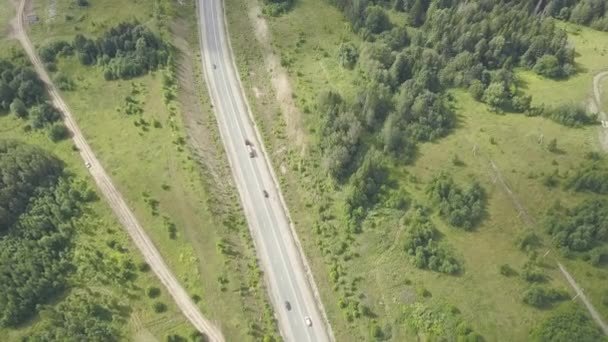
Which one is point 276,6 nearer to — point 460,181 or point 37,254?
point 460,181

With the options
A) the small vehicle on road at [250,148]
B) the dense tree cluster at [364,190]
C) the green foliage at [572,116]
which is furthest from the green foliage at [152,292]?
the green foliage at [572,116]

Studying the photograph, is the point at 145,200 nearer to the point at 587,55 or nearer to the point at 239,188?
the point at 239,188

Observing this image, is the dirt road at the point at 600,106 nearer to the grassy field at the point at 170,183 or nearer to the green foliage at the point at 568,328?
the green foliage at the point at 568,328

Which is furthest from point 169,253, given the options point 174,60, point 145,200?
point 174,60

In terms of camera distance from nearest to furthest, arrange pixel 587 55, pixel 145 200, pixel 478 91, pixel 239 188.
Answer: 1. pixel 145 200
2. pixel 239 188
3. pixel 478 91
4. pixel 587 55

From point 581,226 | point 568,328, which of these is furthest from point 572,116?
point 568,328

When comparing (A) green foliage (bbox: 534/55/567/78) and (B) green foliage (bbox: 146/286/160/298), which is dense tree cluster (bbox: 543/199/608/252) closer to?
(A) green foliage (bbox: 534/55/567/78)

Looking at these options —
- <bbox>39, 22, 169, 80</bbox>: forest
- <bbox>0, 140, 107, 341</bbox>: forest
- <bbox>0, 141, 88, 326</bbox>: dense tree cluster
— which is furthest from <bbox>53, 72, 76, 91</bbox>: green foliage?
<bbox>0, 141, 88, 326</bbox>: dense tree cluster
